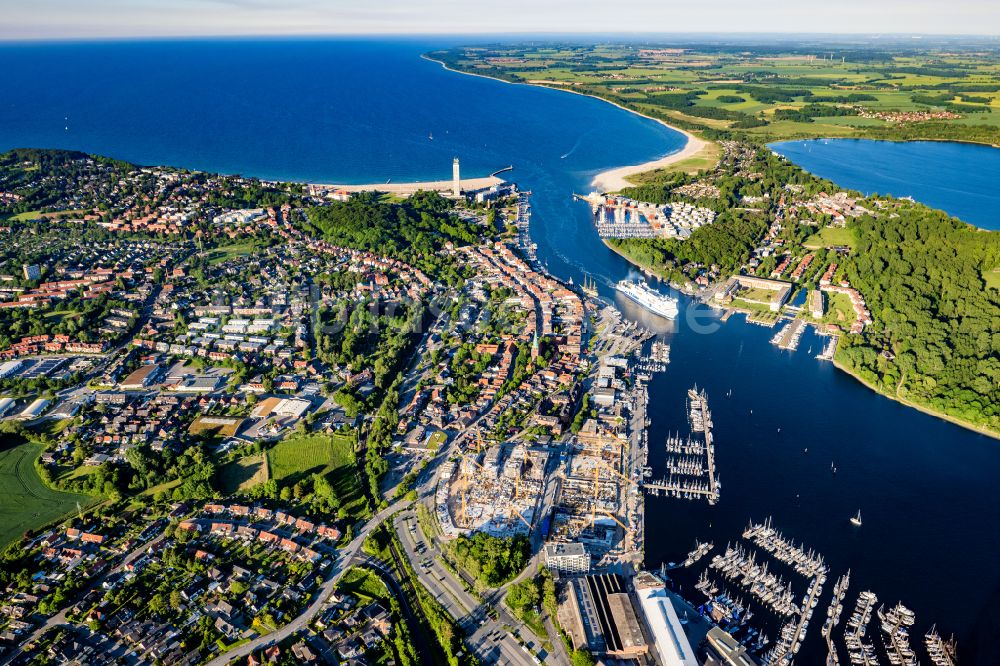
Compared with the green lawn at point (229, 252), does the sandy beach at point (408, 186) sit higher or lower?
higher

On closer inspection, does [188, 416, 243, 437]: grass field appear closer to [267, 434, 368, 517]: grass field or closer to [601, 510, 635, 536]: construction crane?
[267, 434, 368, 517]: grass field

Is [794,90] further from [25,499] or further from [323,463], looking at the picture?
[25,499]

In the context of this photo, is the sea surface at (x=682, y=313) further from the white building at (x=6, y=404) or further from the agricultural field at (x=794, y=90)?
the white building at (x=6, y=404)

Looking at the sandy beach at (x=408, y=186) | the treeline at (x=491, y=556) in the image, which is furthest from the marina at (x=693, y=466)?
the sandy beach at (x=408, y=186)

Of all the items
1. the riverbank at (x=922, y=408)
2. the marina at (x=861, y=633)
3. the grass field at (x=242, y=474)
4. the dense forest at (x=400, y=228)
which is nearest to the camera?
the marina at (x=861, y=633)

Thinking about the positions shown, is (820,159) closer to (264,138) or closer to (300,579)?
(264,138)

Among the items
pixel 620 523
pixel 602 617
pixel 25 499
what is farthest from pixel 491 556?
pixel 25 499

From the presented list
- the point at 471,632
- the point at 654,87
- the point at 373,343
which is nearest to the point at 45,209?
the point at 373,343
